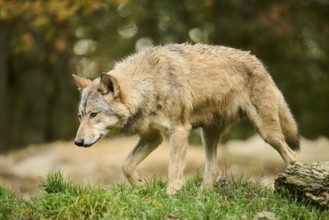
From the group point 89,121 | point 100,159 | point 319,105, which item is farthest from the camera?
point 319,105

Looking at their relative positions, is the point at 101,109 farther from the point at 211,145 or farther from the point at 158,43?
the point at 158,43

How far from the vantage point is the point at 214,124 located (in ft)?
30.1

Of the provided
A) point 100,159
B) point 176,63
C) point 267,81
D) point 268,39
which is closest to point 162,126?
point 176,63

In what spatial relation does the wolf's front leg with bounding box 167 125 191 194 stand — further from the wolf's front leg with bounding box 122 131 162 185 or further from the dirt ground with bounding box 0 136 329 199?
the dirt ground with bounding box 0 136 329 199

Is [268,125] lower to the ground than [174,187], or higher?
higher

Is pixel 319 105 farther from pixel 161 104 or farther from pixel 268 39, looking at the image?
pixel 161 104

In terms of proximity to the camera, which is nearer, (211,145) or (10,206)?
(10,206)

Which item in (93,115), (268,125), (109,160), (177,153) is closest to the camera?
(93,115)

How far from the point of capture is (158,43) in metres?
23.6

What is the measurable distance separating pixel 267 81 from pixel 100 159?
9227 mm

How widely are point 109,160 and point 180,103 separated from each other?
9.44 metres

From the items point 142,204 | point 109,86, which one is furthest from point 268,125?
point 142,204

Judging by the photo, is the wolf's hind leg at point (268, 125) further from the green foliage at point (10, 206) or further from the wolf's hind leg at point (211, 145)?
the green foliage at point (10, 206)

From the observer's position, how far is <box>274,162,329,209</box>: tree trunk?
7.39m
